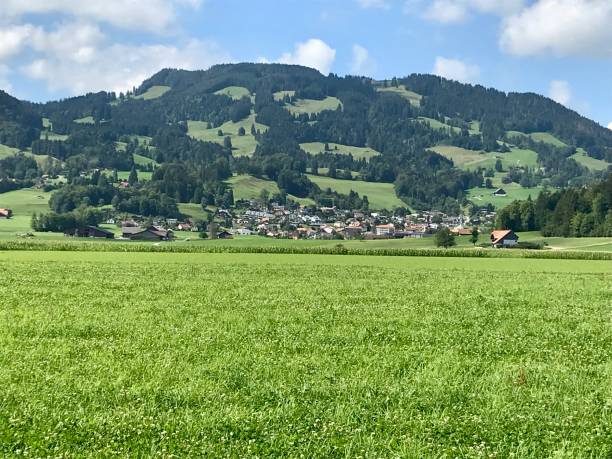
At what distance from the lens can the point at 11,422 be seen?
10023mm

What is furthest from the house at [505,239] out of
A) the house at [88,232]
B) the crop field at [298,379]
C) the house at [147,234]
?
the crop field at [298,379]

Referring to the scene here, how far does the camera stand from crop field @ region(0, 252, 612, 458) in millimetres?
9711

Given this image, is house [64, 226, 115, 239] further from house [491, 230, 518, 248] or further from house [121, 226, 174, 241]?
house [491, 230, 518, 248]

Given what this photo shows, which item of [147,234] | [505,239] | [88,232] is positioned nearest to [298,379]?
[505,239]

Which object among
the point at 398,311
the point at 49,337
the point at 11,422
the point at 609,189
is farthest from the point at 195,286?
the point at 609,189

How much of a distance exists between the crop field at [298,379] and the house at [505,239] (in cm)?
13630

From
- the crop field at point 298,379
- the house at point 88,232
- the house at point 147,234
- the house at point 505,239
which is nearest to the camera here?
the crop field at point 298,379

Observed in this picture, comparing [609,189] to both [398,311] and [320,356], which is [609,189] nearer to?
[398,311]

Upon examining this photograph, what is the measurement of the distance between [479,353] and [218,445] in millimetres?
9615

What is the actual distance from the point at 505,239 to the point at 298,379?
511 feet

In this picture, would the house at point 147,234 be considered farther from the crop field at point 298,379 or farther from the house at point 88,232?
the crop field at point 298,379

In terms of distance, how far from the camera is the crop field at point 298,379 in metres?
9.71

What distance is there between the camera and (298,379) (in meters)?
13.4

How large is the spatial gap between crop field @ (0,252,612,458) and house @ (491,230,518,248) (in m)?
136
